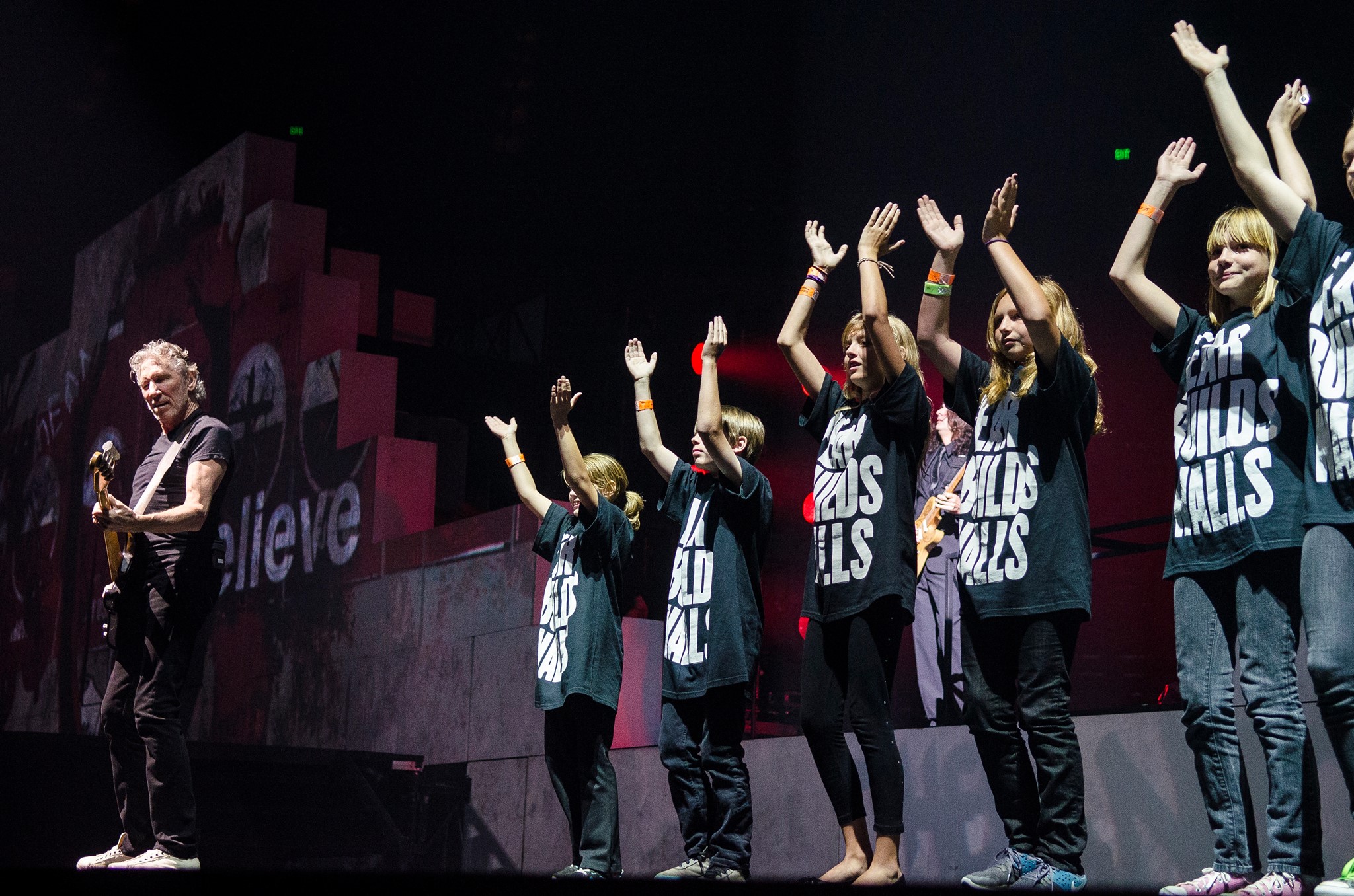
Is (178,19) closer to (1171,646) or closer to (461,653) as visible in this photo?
(461,653)

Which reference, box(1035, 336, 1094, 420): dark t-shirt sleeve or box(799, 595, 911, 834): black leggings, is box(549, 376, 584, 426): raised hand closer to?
box(799, 595, 911, 834): black leggings

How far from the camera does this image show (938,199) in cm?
679

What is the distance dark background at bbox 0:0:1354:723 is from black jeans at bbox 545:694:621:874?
2896 millimetres

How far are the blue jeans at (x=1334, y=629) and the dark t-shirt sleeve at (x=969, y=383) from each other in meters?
1.00

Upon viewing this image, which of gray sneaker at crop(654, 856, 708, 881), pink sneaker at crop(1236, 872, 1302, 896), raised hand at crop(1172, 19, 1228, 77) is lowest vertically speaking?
gray sneaker at crop(654, 856, 708, 881)

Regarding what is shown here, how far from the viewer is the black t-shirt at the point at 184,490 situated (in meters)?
3.57

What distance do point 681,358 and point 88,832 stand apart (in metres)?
5.47

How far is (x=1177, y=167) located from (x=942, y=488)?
278 centimetres

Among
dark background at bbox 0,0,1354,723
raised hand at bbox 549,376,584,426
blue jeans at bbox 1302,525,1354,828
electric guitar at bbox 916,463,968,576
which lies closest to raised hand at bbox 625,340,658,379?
raised hand at bbox 549,376,584,426

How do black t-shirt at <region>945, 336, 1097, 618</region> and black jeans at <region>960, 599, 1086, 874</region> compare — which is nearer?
black jeans at <region>960, 599, 1086, 874</region>

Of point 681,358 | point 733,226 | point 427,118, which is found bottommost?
point 681,358

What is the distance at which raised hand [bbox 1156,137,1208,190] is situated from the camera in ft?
9.16

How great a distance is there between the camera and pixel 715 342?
369cm

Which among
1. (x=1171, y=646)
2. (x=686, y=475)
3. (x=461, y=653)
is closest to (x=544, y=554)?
(x=686, y=475)
